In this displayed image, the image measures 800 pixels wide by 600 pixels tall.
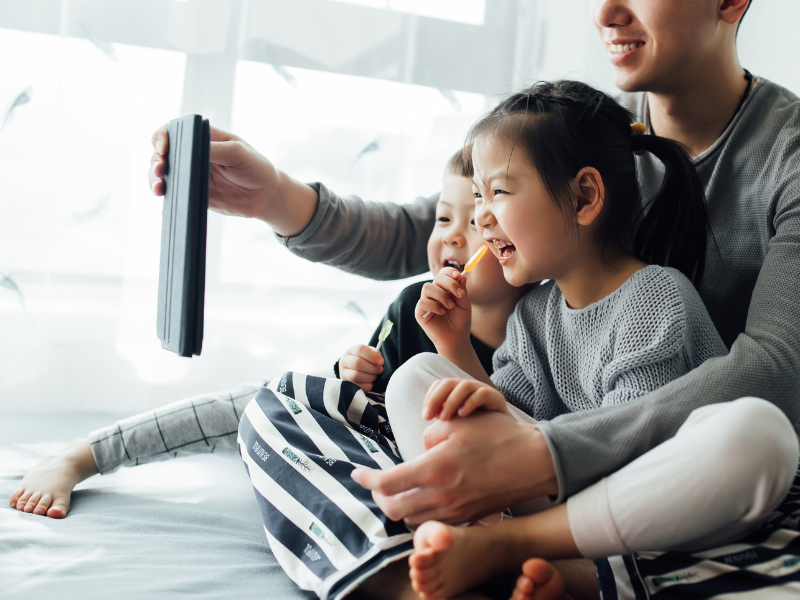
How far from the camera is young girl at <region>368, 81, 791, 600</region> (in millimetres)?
722

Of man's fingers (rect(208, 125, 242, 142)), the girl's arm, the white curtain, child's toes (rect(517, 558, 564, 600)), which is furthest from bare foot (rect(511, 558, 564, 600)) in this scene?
the white curtain

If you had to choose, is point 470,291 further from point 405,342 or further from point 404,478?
point 404,478

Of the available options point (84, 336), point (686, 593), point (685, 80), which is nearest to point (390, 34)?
point (685, 80)

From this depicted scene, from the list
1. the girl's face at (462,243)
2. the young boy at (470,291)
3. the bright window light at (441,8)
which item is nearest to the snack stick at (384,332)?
the young boy at (470,291)

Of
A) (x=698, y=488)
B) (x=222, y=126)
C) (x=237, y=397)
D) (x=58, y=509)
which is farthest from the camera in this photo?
(x=222, y=126)

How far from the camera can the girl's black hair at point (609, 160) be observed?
2.68ft

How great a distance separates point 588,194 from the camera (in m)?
0.83

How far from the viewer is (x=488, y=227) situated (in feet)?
2.81

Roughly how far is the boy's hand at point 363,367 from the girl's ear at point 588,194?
0.36 meters

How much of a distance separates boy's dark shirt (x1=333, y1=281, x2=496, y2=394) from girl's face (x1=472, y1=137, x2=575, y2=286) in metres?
0.23

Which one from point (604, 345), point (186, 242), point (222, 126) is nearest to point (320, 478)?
point (186, 242)

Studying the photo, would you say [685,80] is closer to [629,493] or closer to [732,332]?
[732,332]

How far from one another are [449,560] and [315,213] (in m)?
0.69

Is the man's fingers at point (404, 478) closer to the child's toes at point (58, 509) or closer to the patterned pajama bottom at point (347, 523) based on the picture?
the patterned pajama bottom at point (347, 523)
